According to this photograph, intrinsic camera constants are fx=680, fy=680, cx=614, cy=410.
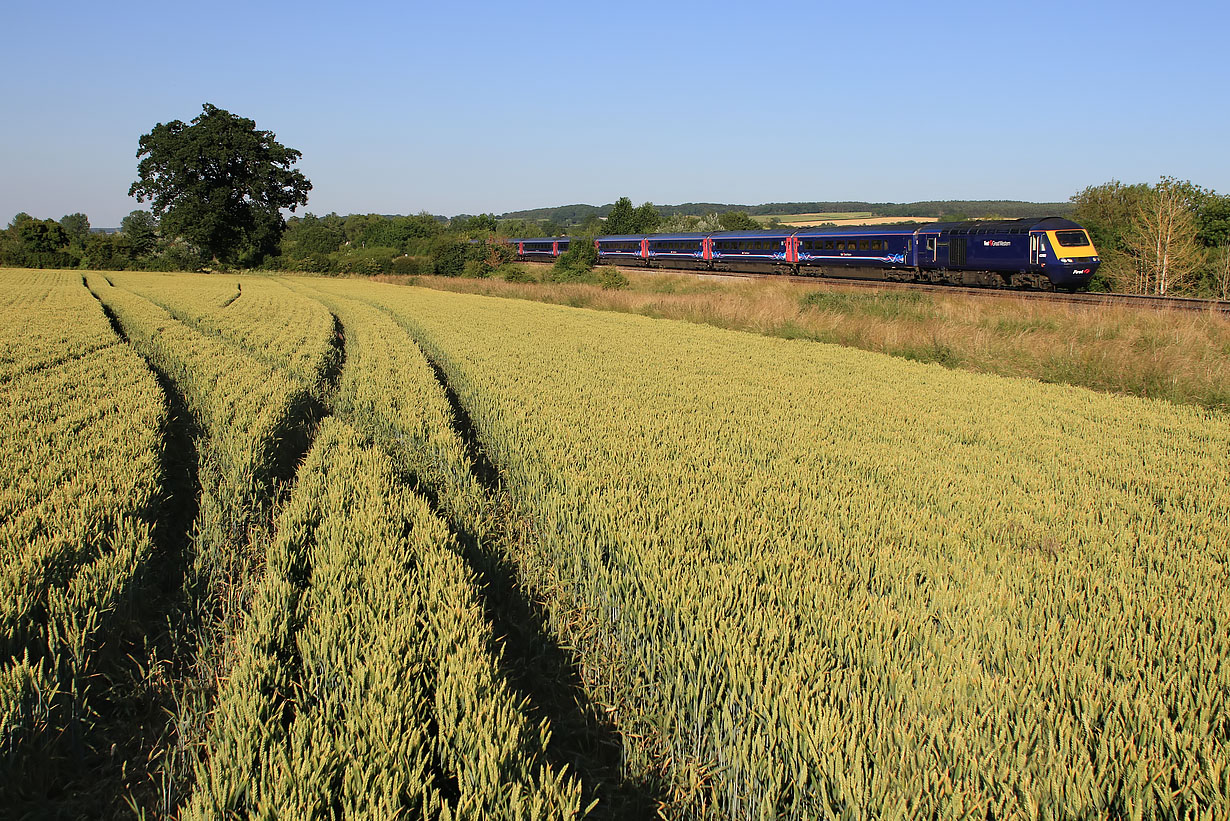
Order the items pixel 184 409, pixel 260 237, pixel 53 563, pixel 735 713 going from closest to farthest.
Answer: pixel 735 713 < pixel 53 563 < pixel 184 409 < pixel 260 237

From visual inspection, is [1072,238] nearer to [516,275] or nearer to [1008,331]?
[1008,331]

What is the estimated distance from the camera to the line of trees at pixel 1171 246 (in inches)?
1082

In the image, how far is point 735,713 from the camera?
111 inches

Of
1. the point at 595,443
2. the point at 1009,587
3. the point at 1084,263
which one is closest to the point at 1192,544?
the point at 1009,587

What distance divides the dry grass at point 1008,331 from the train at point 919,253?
160 inches

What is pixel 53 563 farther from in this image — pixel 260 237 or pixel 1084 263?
pixel 260 237

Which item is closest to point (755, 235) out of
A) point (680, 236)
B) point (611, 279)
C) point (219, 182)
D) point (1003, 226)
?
point (680, 236)

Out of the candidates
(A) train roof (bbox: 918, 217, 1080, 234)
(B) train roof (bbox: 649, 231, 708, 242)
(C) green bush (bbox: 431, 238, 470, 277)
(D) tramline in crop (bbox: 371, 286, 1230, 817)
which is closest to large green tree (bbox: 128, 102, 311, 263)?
(C) green bush (bbox: 431, 238, 470, 277)

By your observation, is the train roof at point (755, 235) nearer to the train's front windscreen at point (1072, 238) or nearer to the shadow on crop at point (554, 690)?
the train's front windscreen at point (1072, 238)

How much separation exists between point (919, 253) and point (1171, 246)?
10.7 m

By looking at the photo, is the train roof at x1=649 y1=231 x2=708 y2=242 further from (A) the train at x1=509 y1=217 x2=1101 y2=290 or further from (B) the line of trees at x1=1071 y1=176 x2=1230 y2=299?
(B) the line of trees at x1=1071 y1=176 x2=1230 y2=299

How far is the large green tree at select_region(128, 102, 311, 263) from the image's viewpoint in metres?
55.5

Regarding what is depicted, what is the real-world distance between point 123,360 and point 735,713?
1269 cm

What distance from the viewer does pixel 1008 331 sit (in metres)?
15.6
